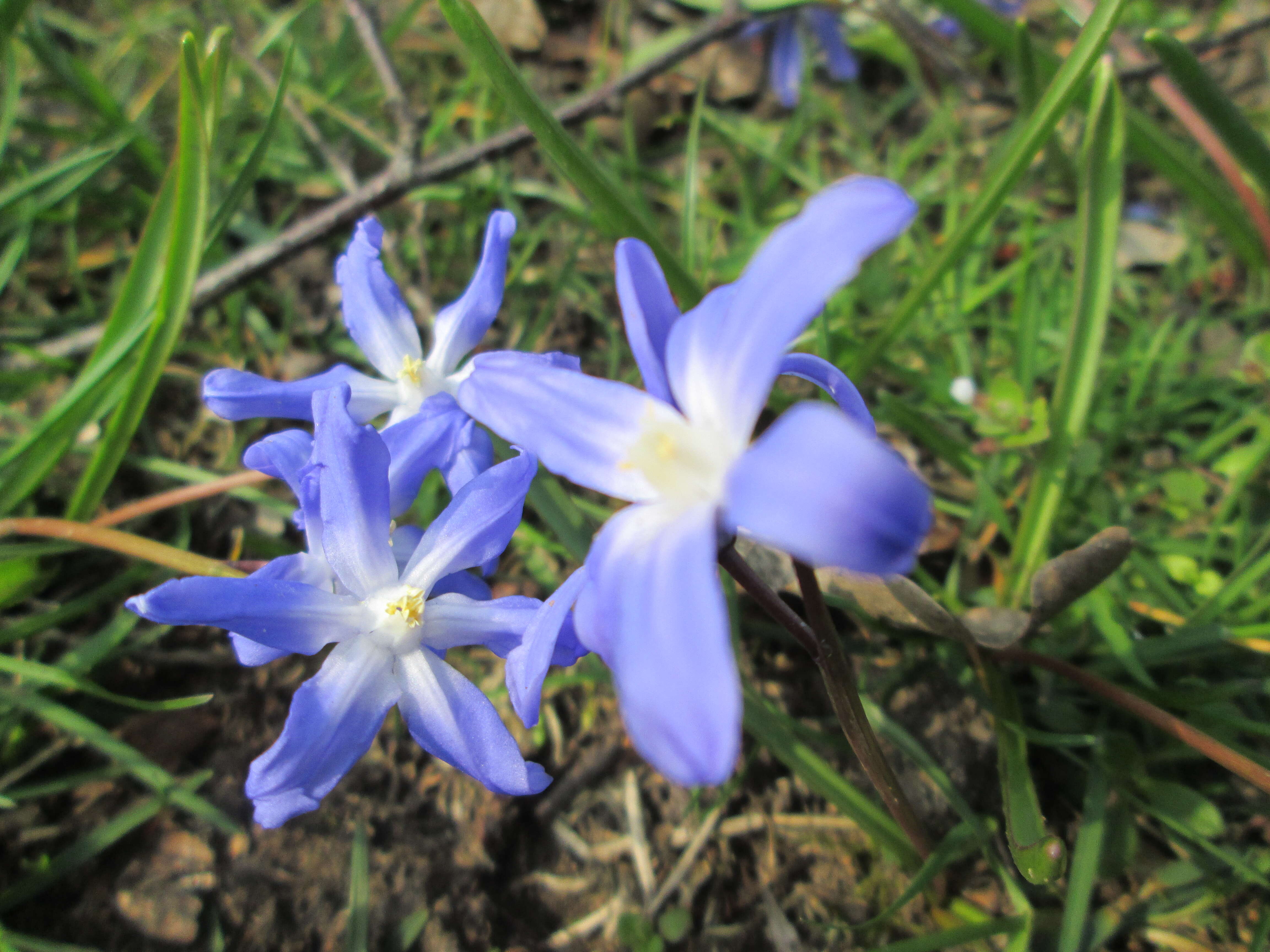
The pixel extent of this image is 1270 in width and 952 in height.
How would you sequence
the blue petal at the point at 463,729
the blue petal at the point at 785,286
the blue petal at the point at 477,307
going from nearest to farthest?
the blue petal at the point at 785,286 < the blue petal at the point at 463,729 < the blue petal at the point at 477,307

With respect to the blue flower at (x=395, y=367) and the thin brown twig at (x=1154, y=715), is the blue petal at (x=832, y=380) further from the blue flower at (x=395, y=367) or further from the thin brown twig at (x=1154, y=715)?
the thin brown twig at (x=1154, y=715)

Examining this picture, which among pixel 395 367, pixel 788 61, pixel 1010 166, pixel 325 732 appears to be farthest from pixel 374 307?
pixel 788 61

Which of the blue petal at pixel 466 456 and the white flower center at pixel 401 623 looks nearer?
the white flower center at pixel 401 623

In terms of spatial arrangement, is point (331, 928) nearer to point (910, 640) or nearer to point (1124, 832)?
point (910, 640)

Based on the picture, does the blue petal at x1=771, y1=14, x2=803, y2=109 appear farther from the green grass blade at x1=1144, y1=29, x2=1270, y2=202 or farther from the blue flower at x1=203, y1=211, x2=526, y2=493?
the blue flower at x1=203, y1=211, x2=526, y2=493

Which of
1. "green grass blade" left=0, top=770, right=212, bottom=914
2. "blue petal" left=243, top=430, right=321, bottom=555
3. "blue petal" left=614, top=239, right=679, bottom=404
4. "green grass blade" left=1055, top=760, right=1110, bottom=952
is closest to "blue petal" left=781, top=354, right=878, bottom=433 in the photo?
"blue petal" left=614, top=239, right=679, bottom=404

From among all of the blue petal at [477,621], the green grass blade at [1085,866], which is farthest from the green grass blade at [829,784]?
the blue petal at [477,621]

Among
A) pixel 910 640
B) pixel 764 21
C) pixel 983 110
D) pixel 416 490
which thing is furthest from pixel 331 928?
pixel 983 110

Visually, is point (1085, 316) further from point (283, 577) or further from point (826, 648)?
point (283, 577)
